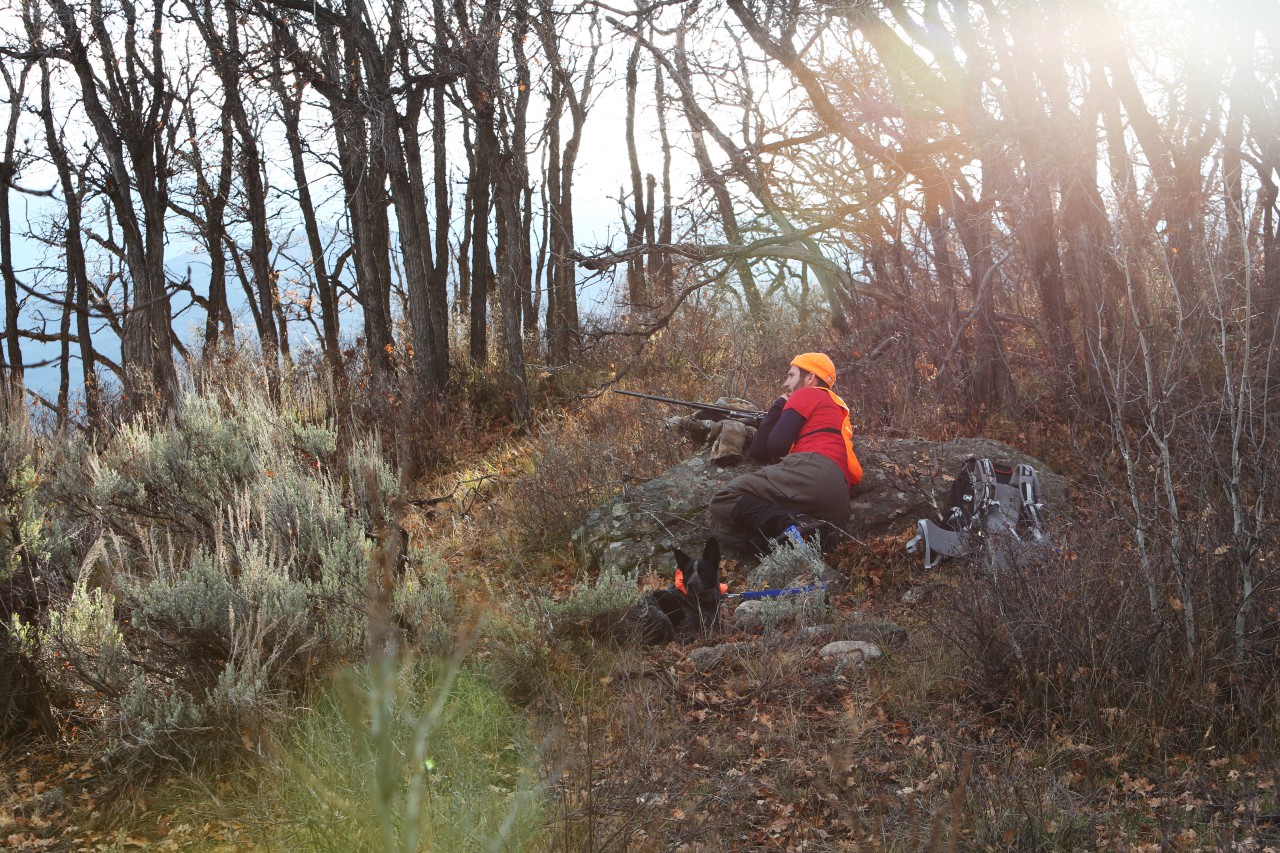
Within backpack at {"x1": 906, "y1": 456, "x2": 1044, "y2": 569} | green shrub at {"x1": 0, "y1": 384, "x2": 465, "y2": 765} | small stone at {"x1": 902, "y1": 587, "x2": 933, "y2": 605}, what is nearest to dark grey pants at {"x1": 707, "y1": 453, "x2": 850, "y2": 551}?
backpack at {"x1": 906, "y1": 456, "x2": 1044, "y2": 569}

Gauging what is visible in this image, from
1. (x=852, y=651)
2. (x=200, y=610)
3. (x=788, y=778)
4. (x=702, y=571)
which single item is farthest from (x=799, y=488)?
(x=200, y=610)

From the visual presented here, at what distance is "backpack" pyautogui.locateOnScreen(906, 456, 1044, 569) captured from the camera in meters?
6.18

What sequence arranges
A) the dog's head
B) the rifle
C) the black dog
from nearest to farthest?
1. the black dog
2. the dog's head
3. the rifle

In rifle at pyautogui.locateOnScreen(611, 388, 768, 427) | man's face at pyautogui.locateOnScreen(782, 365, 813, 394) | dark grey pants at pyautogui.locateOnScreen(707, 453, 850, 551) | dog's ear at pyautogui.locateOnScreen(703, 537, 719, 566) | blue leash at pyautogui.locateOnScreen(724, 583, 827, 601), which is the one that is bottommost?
blue leash at pyautogui.locateOnScreen(724, 583, 827, 601)

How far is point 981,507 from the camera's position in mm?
6234

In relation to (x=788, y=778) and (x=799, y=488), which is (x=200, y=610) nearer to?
(x=788, y=778)

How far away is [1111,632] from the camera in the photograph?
4.01 meters

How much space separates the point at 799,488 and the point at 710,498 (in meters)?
0.96

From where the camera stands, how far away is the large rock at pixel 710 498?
7.13 m

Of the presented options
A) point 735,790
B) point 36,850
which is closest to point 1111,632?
point 735,790

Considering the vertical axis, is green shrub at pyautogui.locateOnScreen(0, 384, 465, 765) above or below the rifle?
below

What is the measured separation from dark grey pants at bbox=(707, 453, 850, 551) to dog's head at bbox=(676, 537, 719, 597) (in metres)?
1.15

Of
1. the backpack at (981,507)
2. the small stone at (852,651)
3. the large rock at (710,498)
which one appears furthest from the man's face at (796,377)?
the small stone at (852,651)

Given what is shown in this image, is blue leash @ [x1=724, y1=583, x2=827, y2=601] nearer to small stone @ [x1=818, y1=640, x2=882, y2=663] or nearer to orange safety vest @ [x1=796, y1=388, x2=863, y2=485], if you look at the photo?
small stone @ [x1=818, y1=640, x2=882, y2=663]
